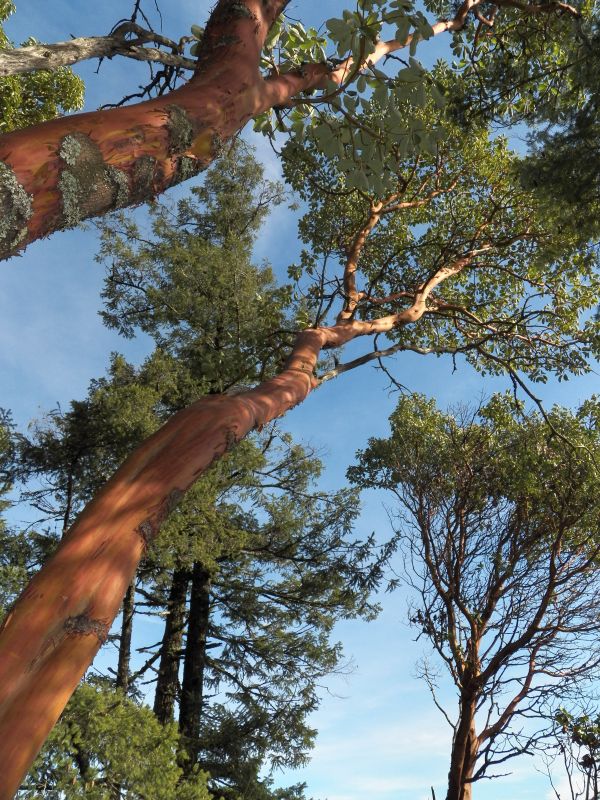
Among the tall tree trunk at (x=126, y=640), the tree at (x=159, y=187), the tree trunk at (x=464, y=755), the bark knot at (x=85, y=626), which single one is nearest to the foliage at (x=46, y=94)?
the tree at (x=159, y=187)

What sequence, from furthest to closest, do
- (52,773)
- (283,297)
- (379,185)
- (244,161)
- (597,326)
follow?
1. (244,161)
2. (283,297)
3. (597,326)
4. (52,773)
5. (379,185)

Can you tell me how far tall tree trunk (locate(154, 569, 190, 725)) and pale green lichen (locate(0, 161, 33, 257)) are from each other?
36.6 ft

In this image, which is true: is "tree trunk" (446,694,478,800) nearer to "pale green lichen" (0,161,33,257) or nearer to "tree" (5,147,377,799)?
"tree" (5,147,377,799)

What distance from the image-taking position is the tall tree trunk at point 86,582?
1806 millimetres

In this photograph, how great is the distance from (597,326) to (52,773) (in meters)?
8.79

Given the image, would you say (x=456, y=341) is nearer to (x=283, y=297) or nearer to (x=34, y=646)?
(x=283, y=297)

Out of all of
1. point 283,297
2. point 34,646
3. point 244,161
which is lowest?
point 34,646

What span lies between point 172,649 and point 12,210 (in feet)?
38.7

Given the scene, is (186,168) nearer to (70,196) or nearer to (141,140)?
(141,140)

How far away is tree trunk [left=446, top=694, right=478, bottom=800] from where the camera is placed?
10.8m

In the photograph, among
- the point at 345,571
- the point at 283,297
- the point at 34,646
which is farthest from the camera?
the point at 345,571

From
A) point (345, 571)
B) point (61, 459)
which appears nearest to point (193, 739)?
point (345, 571)

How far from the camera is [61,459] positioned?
1153 centimetres

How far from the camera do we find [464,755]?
11.1 m
